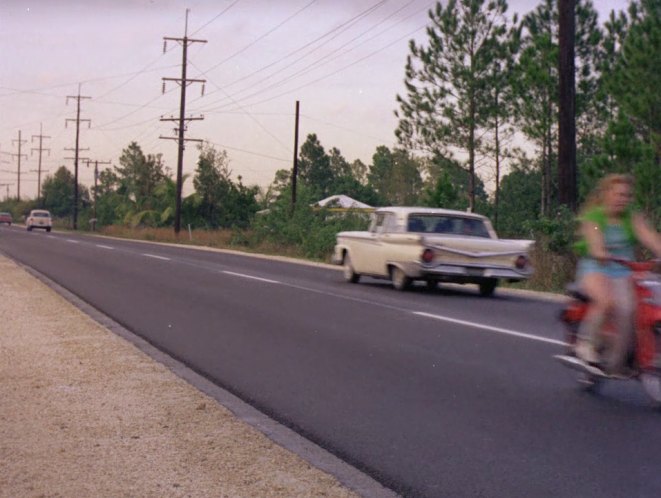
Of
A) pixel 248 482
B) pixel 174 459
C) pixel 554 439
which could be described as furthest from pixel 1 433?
pixel 554 439

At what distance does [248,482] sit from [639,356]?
3398mm

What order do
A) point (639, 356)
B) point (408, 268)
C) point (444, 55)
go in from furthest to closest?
1. point (444, 55)
2. point (408, 268)
3. point (639, 356)

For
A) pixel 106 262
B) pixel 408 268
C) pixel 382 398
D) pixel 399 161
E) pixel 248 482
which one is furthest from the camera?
pixel 399 161

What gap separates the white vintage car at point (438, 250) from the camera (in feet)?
61.3

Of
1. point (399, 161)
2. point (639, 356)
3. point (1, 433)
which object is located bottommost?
point (1, 433)

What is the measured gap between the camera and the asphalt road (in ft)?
21.0

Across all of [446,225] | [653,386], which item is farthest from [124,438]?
[446,225]

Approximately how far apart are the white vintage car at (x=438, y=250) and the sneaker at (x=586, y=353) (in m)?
9.87

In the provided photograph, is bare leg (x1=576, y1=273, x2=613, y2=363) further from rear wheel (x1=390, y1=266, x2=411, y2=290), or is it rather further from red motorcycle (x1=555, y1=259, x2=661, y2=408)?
rear wheel (x1=390, y1=266, x2=411, y2=290)

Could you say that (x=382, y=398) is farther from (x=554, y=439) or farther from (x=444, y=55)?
(x=444, y=55)

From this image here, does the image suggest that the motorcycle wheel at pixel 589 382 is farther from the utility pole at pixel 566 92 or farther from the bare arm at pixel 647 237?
the utility pole at pixel 566 92

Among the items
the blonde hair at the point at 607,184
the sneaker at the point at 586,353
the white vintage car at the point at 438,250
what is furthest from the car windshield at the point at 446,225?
the blonde hair at the point at 607,184

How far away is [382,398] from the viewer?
871cm

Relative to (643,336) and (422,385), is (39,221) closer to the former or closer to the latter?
(422,385)
